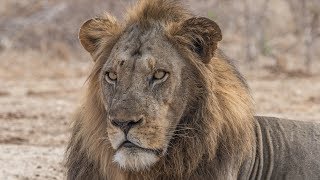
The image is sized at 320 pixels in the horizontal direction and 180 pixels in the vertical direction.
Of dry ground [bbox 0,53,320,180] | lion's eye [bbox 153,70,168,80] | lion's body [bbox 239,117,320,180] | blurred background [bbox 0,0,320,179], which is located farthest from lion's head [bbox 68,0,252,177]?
blurred background [bbox 0,0,320,179]

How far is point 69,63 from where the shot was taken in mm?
14195

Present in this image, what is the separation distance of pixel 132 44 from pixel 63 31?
36.7 ft

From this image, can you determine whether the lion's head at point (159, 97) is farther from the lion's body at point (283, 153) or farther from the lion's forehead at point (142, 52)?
the lion's body at point (283, 153)

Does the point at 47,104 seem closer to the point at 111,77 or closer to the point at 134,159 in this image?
the point at 111,77

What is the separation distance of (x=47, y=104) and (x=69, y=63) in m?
3.64

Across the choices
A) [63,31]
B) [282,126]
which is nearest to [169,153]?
[282,126]

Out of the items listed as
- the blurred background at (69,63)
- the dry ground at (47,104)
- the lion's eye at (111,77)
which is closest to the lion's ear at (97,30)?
the lion's eye at (111,77)

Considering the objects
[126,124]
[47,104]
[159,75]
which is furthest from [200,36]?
[47,104]

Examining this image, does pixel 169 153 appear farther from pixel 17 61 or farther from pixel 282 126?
pixel 17 61

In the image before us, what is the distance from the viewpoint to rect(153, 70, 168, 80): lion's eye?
4238mm

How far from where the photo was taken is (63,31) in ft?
50.5

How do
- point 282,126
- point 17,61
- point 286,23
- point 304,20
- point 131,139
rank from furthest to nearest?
point 286,23 < point 304,20 < point 17,61 < point 282,126 < point 131,139

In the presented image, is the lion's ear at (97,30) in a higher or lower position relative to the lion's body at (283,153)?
higher

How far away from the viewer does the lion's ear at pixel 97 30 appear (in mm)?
4574
